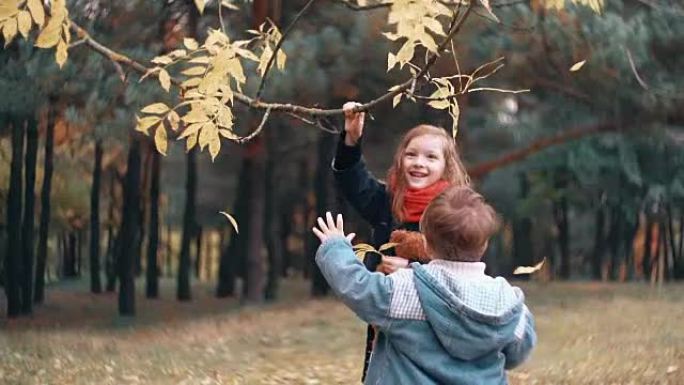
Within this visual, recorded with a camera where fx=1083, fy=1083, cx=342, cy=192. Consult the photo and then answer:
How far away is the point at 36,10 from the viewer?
9.69ft

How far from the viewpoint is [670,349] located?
1019 cm

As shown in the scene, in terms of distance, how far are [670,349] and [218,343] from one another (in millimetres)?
5189

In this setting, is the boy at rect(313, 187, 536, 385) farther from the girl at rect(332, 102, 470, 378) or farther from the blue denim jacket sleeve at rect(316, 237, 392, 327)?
the girl at rect(332, 102, 470, 378)

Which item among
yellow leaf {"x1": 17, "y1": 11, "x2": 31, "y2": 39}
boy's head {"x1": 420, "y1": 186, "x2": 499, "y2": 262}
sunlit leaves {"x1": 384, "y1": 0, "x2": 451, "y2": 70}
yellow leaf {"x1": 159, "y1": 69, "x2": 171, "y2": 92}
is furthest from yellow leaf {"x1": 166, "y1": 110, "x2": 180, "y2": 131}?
boy's head {"x1": 420, "y1": 186, "x2": 499, "y2": 262}

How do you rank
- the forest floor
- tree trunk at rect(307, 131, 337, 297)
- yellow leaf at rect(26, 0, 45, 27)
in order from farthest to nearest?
tree trunk at rect(307, 131, 337, 297) < the forest floor < yellow leaf at rect(26, 0, 45, 27)

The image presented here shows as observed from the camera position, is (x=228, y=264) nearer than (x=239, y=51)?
No

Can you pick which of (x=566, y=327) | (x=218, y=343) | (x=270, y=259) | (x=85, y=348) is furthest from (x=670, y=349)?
(x=270, y=259)

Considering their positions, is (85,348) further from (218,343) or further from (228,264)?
(228,264)

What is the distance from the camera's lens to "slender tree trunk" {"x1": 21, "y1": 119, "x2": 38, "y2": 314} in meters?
16.8

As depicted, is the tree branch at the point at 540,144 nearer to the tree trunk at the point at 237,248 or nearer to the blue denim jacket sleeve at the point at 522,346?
the tree trunk at the point at 237,248

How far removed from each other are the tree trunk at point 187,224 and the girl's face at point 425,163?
17738 mm

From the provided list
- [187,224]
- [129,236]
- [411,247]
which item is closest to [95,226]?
[187,224]

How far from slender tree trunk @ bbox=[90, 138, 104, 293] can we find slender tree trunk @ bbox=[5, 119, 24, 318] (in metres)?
1.63

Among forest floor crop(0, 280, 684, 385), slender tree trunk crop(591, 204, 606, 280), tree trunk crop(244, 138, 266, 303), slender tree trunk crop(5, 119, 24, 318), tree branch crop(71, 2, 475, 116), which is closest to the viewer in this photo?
tree branch crop(71, 2, 475, 116)
